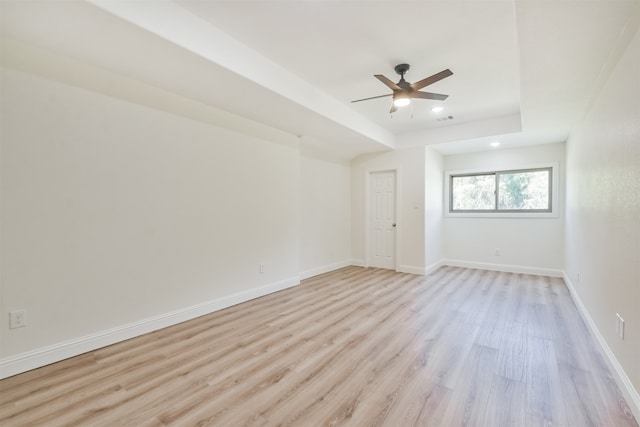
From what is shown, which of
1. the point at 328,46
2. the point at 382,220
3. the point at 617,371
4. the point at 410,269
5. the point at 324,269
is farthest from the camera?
the point at 382,220

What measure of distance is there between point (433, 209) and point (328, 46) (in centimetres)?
400

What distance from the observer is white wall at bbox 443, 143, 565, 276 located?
506cm

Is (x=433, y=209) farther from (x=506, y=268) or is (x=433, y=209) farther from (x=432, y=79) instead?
(x=432, y=79)

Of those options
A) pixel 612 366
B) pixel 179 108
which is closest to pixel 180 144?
pixel 179 108

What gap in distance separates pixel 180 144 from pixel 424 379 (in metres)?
3.16

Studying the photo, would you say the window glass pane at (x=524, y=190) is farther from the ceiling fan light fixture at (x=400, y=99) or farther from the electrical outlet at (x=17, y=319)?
the electrical outlet at (x=17, y=319)

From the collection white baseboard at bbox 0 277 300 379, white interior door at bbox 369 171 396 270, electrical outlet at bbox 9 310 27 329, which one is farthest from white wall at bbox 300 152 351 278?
electrical outlet at bbox 9 310 27 329

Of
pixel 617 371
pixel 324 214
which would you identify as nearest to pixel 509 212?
pixel 324 214

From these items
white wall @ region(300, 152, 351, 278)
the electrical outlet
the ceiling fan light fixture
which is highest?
the ceiling fan light fixture

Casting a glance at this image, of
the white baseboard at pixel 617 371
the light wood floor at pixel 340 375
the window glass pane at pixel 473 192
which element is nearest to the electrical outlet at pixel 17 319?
the light wood floor at pixel 340 375

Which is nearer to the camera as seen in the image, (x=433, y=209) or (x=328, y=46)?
(x=328, y=46)

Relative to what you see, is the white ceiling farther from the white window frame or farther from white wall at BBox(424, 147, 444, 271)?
white wall at BBox(424, 147, 444, 271)

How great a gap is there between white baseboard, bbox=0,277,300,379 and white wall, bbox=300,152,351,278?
1714mm

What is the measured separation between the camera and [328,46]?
262 centimetres
